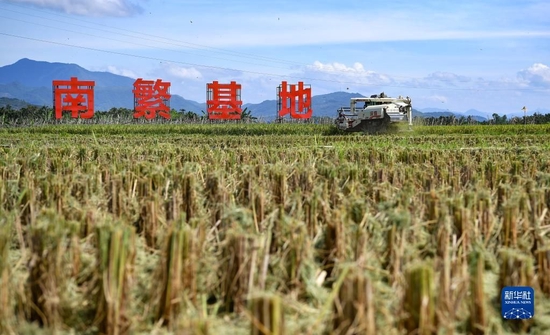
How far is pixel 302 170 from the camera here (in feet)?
22.9

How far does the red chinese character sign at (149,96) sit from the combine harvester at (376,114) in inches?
719

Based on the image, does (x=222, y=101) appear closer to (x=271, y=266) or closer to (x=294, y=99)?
(x=294, y=99)

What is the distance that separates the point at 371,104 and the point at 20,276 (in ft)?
68.3

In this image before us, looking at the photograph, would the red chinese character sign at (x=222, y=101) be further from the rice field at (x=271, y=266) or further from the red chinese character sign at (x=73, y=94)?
the rice field at (x=271, y=266)

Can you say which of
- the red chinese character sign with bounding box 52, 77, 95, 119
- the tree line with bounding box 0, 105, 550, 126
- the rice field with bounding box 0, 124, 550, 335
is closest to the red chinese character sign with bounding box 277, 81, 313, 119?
the tree line with bounding box 0, 105, 550, 126

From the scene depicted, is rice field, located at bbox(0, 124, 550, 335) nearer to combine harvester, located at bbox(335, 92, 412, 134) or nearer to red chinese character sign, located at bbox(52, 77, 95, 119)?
combine harvester, located at bbox(335, 92, 412, 134)

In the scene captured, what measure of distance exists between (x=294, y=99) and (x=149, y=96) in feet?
29.3

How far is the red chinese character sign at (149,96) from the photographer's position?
132 ft

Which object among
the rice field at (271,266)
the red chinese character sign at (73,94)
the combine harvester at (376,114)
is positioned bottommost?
the rice field at (271,266)

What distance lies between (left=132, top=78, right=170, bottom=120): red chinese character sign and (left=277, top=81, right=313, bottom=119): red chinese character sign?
7035 mm

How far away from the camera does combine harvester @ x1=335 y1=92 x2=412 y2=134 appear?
22.4 metres

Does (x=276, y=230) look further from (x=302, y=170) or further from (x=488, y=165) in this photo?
(x=488, y=165)

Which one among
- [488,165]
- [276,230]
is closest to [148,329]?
[276,230]

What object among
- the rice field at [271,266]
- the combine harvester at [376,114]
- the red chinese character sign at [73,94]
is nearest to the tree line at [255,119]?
the red chinese character sign at [73,94]
